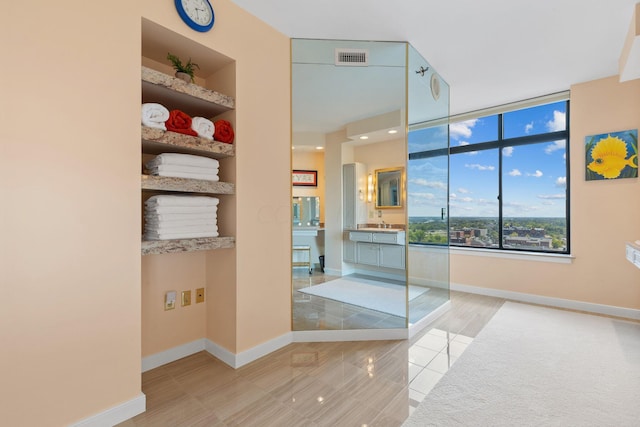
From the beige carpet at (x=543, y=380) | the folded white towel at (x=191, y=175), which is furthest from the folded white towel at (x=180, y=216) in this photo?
the beige carpet at (x=543, y=380)

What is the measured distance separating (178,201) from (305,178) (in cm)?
128

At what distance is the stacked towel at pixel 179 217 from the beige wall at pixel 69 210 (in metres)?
0.20

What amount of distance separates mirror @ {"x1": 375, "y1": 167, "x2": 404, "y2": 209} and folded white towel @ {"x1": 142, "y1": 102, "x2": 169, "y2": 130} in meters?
3.27

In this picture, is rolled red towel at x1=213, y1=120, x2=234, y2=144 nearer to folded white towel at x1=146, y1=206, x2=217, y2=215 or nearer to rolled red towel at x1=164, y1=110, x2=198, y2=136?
rolled red towel at x1=164, y1=110, x2=198, y2=136

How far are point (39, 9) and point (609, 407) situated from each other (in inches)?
150

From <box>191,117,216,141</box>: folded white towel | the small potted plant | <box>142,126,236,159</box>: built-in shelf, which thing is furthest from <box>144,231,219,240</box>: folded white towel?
the small potted plant

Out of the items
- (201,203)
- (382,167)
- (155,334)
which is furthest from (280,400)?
(382,167)

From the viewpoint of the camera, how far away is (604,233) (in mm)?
3424

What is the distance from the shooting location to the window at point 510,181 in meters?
3.89

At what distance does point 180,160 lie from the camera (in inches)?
78.7

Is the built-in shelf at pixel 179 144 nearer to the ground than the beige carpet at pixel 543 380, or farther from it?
farther from it

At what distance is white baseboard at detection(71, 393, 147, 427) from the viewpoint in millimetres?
1543

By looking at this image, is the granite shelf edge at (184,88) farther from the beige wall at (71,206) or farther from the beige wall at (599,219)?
the beige wall at (599,219)

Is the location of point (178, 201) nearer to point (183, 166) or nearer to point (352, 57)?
point (183, 166)
